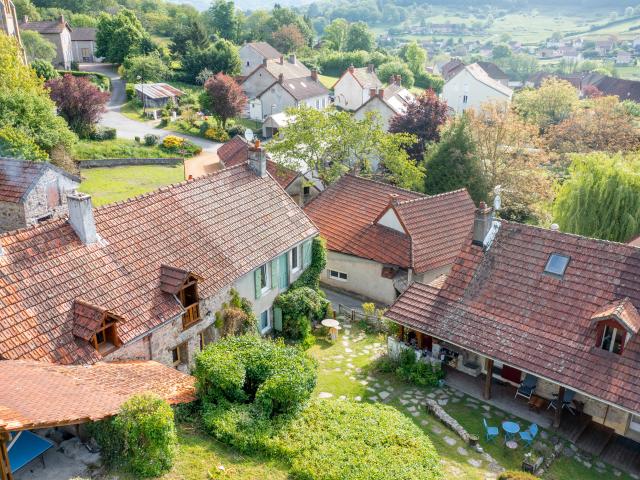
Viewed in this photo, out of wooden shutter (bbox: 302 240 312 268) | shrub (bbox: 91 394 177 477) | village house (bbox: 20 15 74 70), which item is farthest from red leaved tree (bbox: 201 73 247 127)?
shrub (bbox: 91 394 177 477)

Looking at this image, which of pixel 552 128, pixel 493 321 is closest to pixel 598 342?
pixel 493 321

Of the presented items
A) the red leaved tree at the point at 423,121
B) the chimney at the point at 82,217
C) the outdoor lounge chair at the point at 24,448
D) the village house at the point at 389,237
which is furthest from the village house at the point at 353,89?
the outdoor lounge chair at the point at 24,448

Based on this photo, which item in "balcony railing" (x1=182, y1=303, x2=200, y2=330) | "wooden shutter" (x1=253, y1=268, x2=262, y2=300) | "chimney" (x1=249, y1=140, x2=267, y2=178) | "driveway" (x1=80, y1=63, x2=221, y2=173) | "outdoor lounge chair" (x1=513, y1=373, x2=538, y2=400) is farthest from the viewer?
"driveway" (x1=80, y1=63, x2=221, y2=173)

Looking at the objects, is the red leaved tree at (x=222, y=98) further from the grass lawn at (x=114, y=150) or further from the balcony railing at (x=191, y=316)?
the balcony railing at (x=191, y=316)

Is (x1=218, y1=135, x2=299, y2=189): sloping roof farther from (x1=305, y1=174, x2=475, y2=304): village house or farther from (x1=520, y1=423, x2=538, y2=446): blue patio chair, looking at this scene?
(x1=520, y1=423, x2=538, y2=446): blue patio chair

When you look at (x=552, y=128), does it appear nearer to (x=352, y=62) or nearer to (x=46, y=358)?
(x=46, y=358)

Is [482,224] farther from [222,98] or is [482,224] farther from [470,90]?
[470,90]
